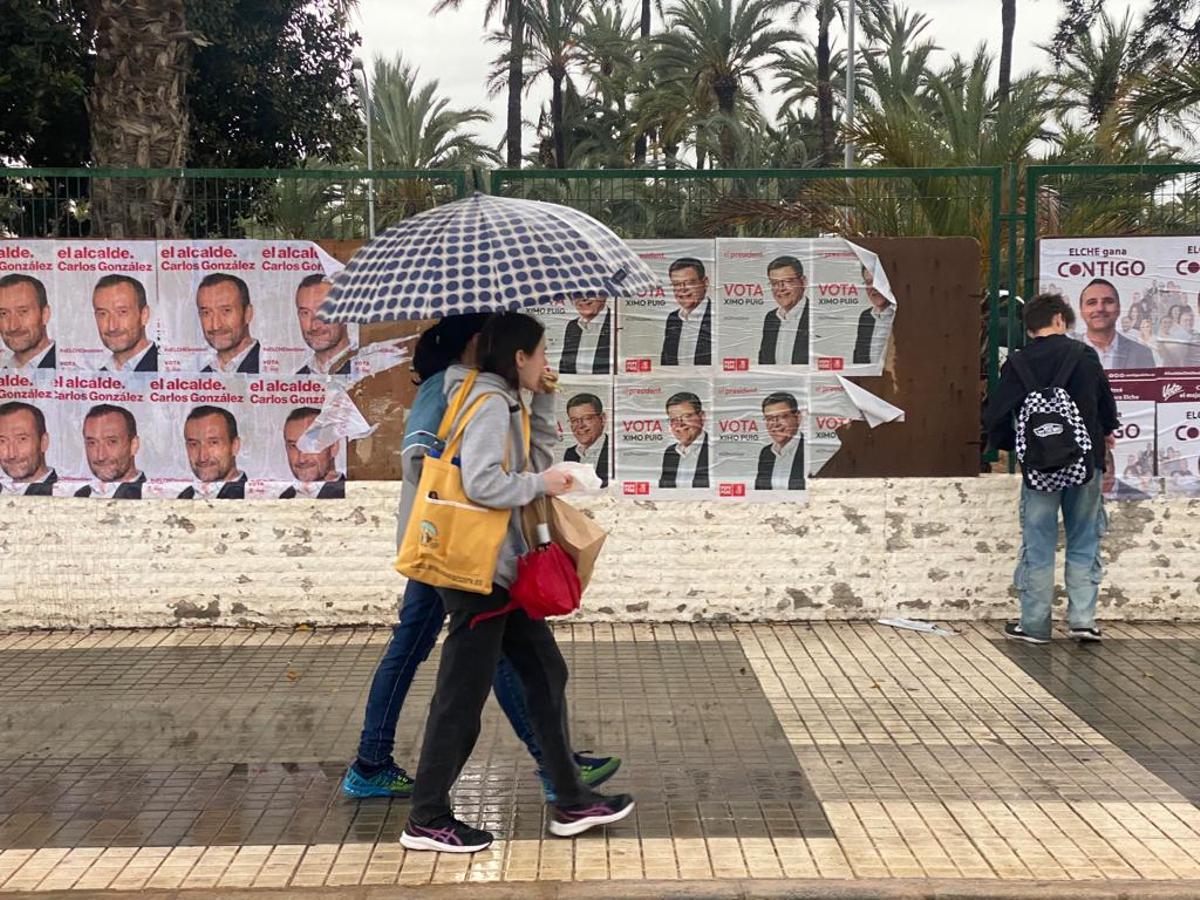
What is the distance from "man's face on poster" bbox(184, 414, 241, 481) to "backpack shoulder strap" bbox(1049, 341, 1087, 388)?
4.34 m

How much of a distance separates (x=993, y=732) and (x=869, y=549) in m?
2.01

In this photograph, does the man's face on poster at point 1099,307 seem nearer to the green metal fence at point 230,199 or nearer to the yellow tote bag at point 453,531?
the green metal fence at point 230,199

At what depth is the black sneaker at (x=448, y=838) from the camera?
4.67 metres

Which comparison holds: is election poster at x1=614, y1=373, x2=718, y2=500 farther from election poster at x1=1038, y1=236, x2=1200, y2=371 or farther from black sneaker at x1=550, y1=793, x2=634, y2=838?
black sneaker at x1=550, y1=793, x2=634, y2=838

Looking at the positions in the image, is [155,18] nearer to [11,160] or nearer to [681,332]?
[681,332]

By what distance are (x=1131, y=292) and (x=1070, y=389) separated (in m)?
0.89

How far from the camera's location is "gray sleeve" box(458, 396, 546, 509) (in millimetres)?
4422

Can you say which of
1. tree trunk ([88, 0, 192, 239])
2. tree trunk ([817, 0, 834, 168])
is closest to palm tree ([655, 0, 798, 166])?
tree trunk ([817, 0, 834, 168])

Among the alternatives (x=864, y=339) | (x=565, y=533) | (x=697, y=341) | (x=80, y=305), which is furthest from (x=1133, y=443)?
(x=80, y=305)

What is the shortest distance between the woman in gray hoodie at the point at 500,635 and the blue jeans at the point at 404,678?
28 centimetres

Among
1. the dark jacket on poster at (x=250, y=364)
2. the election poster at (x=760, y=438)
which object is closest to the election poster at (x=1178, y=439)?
the election poster at (x=760, y=438)

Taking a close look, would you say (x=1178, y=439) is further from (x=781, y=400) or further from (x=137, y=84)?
(x=137, y=84)

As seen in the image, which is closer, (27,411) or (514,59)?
(27,411)

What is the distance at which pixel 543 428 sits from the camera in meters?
4.88
